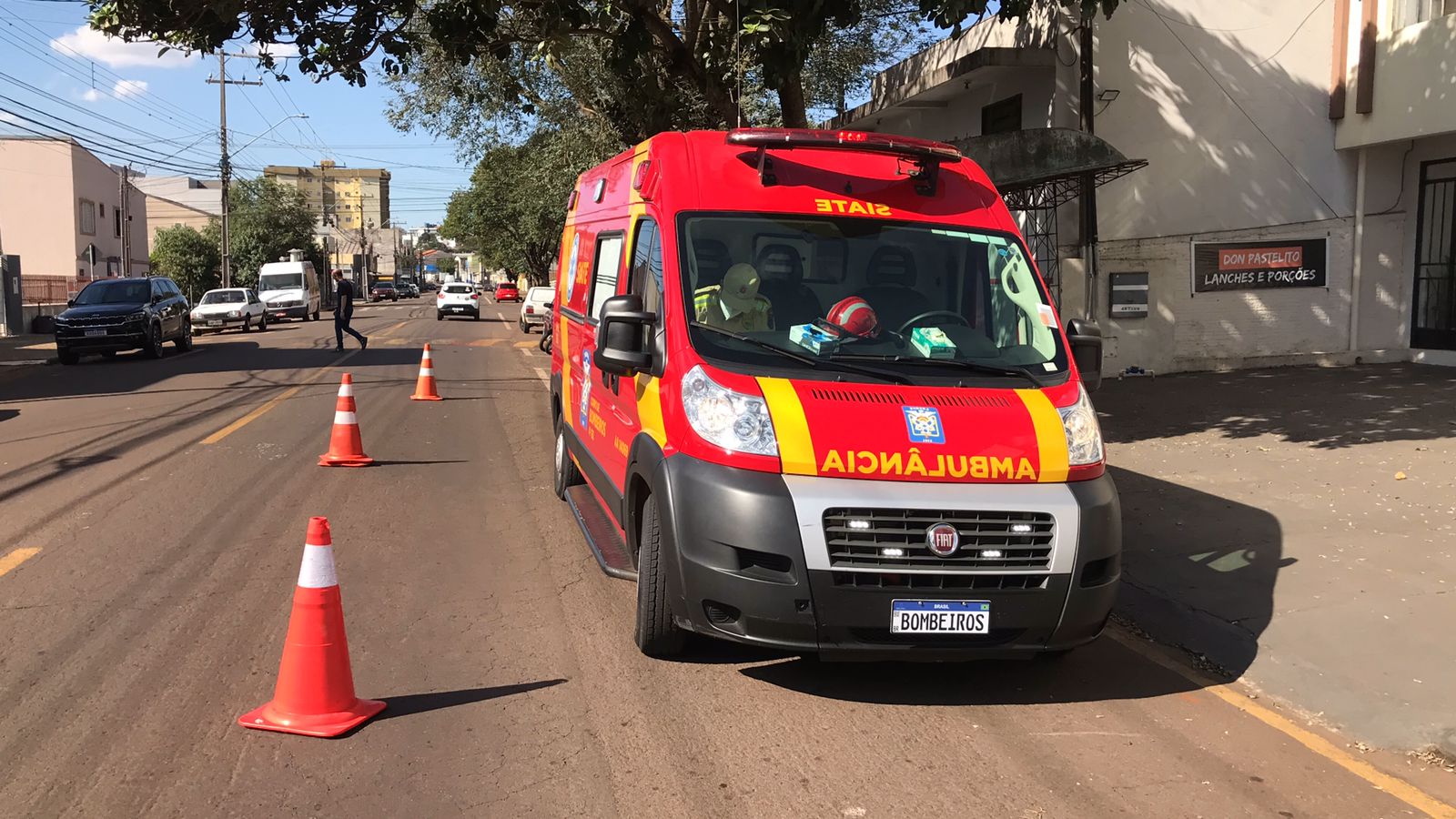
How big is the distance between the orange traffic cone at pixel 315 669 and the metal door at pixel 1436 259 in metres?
16.5

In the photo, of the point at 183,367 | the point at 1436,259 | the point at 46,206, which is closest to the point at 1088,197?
the point at 1436,259

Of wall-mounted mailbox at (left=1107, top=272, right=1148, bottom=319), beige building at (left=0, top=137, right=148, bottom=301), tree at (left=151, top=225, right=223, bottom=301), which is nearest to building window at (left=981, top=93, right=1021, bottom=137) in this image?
wall-mounted mailbox at (left=1107, top=272, right=1148, bottom=319)

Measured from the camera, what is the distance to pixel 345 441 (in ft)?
33.7

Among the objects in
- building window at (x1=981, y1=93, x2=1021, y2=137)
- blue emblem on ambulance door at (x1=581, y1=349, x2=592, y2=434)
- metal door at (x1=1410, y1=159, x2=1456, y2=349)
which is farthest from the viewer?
building window at (x1=981, y1=93, x2=1021, y2=137)

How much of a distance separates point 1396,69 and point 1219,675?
517 inches

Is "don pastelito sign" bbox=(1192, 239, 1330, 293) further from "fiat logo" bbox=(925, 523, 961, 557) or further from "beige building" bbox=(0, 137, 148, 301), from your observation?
"beige building" bbox=(0, 137, 148, 301)

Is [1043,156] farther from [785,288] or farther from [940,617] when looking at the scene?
[940,617]

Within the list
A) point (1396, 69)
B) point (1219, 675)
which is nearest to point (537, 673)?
point (1219, 675)

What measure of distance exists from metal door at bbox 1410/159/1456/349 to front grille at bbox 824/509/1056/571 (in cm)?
1458

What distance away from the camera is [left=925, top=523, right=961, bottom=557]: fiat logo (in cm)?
443

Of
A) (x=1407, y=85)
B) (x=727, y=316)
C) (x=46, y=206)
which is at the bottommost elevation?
(x=727, y=316)

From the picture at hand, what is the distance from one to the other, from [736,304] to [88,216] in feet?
187

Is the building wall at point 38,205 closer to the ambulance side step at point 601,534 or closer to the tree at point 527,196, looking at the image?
the tree at point 527,196

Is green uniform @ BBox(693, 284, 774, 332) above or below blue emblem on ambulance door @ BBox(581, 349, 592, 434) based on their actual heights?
above
